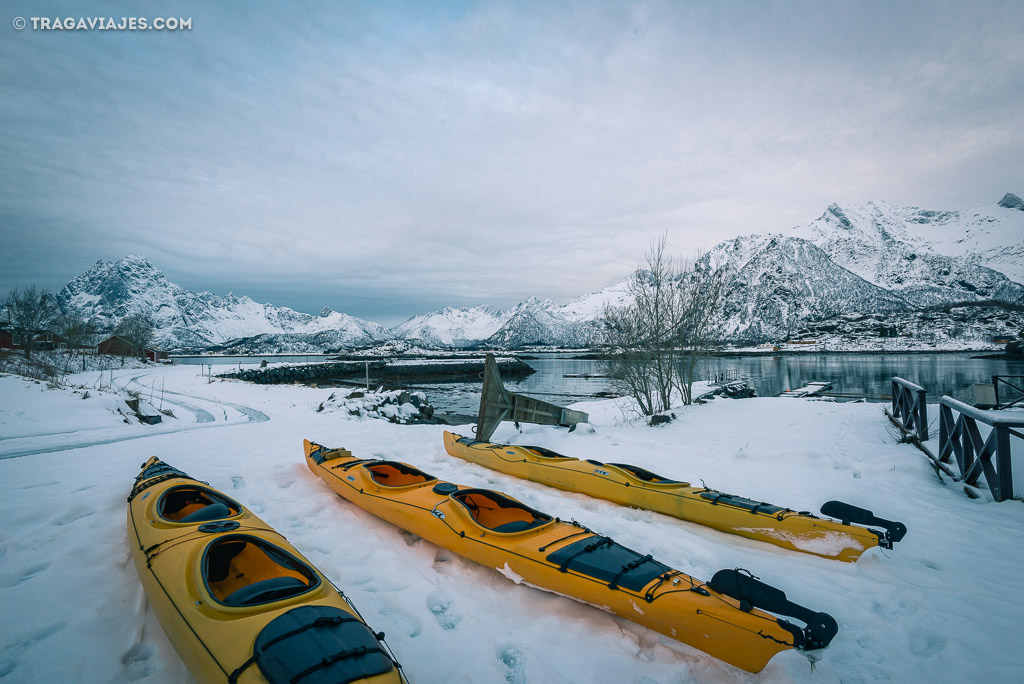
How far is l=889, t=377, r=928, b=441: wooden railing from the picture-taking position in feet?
24.2

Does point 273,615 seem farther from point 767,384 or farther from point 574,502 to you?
point 767,384

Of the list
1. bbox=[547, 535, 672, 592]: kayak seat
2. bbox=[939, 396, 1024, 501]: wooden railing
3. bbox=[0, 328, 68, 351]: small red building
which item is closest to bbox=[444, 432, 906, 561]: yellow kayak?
bbox=[547, 535, 672, 592]: kayak seat

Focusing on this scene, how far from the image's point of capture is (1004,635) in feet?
9.95

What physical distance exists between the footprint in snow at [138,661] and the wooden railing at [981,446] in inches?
321

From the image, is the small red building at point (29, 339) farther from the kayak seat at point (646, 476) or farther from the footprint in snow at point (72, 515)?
the kayak seat at point (646, 476)

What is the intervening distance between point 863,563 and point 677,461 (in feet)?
12.3

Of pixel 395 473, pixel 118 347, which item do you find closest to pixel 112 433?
pixel 395 473

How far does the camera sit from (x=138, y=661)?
115 inches

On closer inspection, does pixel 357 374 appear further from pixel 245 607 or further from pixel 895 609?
pixel 895 609

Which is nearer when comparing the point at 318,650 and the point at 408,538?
the point at 318,650

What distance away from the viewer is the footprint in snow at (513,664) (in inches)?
114

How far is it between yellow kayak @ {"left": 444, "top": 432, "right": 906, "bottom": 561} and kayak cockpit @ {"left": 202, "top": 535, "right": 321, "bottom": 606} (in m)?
4.01

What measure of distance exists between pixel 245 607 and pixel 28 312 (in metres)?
48.8

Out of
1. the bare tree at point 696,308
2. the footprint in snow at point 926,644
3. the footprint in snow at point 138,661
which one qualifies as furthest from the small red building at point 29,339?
the footprint in snow at point 926,644
